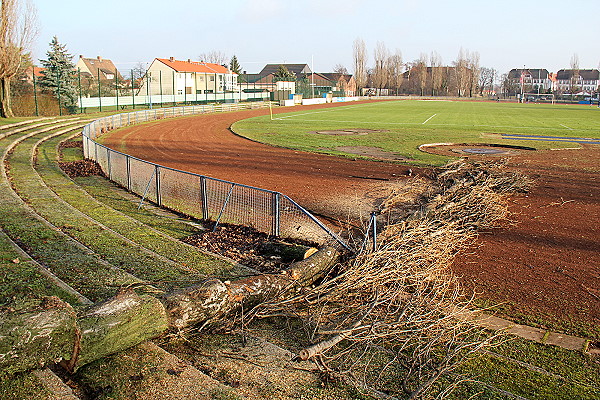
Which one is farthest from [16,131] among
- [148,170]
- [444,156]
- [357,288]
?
[357,288]

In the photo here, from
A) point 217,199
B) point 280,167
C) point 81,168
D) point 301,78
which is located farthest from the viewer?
point 301,78

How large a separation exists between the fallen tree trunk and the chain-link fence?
2.58m

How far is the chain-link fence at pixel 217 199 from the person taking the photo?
415 inches

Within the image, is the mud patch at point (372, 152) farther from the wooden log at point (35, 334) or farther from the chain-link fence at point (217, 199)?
the wooden log at point (35, 334)

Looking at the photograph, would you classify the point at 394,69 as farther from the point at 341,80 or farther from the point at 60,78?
the point at 60,78

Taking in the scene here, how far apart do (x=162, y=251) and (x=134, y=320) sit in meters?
4.07

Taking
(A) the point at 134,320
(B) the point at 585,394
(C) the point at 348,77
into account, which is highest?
(C) the point at 348,77

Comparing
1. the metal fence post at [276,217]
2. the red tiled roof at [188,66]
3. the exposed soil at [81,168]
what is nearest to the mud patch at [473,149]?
the exposed soil at [81,168]

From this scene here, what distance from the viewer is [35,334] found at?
482 cm

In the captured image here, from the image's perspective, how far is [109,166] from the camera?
1775 centimetres

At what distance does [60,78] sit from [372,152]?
37.6m

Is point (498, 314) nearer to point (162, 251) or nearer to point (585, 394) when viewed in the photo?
point (585, 394)

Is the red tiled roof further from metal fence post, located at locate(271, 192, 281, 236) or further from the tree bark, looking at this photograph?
metal fence post, located at locate(271, 192, 281, 236)

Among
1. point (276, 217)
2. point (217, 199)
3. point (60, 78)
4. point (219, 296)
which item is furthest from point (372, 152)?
point (60, 78)
